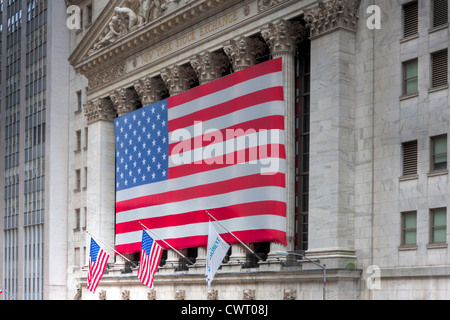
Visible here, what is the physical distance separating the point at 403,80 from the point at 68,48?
44923 mm

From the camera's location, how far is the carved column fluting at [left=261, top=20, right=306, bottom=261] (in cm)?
4712

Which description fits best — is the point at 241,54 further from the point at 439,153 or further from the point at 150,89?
the point at 439,153

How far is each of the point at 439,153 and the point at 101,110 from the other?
116ft

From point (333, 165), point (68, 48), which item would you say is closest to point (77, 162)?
point (68, 48)

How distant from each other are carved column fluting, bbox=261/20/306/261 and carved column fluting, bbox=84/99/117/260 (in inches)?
908

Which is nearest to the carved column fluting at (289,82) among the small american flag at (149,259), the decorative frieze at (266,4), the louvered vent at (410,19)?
the decorative frieze at (266,4)

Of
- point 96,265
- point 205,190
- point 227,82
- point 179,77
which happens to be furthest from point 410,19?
point 96,265

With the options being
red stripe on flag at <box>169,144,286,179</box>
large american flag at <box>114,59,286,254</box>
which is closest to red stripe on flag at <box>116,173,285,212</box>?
large american flag at <box>114,59,286,254</box>

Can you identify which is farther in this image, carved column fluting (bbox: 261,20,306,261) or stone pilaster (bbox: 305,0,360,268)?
carved column fluting (bbox: 261,20,306,261)

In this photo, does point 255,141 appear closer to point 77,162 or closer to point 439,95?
point 439,95

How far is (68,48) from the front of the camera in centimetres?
7812

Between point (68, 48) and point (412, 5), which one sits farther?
point (68, 48)

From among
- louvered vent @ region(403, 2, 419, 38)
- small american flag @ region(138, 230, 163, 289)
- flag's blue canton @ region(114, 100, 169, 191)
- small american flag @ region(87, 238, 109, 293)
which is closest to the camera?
louvered vent @ region(403, 2, 419, 38)

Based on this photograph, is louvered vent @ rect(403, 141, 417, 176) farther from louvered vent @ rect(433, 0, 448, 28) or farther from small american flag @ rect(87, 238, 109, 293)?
small american flag @ rect(87, 238, 109, 293)
